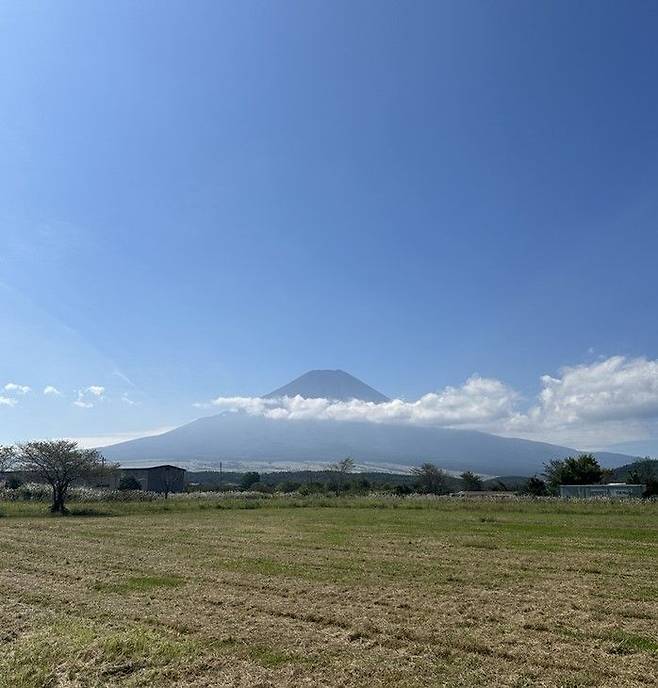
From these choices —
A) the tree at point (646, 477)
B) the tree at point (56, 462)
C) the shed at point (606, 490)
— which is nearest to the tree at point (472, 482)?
the tree at point (646, 477)

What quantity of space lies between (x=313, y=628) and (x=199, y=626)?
1.65 meters

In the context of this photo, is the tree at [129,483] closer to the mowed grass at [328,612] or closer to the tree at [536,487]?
the tree at [536,487]

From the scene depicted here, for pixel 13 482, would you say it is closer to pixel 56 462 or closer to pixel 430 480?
pixel 56 462

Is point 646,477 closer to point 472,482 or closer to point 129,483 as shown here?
point 472,482

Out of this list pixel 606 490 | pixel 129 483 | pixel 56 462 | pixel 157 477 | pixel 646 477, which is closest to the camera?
pixel 56 462

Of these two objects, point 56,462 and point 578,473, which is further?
point 578,473

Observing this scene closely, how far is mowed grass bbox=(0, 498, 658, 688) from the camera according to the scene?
6.52 meters

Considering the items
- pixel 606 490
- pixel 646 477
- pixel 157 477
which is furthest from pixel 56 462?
pixel 646 477

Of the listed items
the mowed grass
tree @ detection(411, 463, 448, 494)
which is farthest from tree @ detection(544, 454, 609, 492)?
the mowed grass

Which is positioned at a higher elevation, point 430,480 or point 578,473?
point 578,473

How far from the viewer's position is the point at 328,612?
913cm

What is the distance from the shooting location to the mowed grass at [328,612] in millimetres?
6523

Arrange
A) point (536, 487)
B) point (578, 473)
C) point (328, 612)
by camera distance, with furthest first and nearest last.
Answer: point (536, 487) → point (578, 473) → point (328, 612)

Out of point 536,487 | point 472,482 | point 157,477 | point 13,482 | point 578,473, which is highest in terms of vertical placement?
point 578,473
